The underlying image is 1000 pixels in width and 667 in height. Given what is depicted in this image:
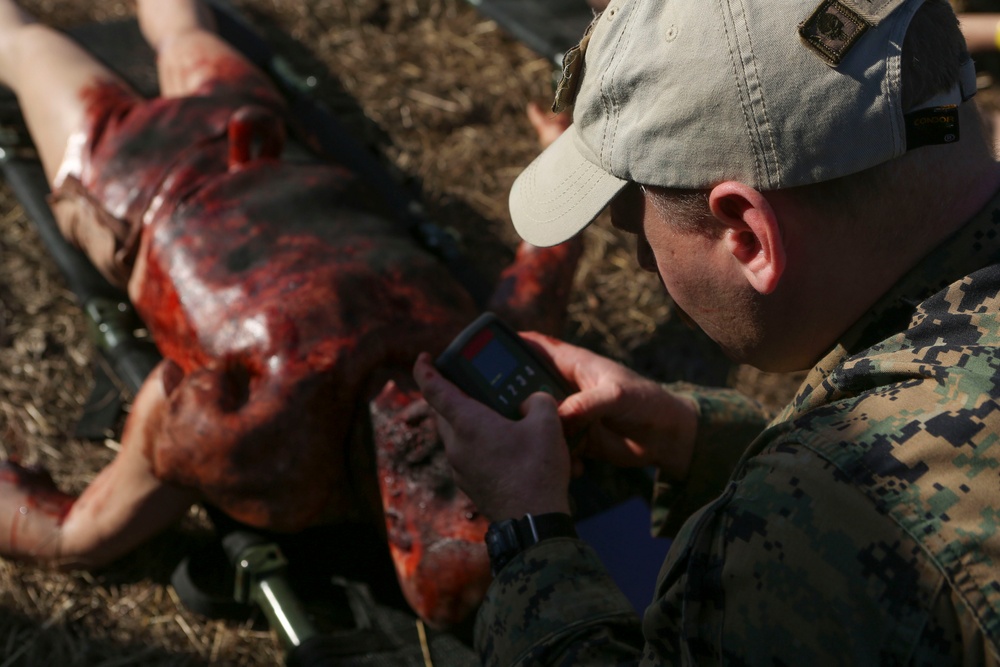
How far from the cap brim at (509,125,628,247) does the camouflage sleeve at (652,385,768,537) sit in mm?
782

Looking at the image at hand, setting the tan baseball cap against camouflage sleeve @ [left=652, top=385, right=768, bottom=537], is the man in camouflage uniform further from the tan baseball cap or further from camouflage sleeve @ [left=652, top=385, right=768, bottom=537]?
camouflage sleeve @ [left=652, top=385, right=768, bottom=537]

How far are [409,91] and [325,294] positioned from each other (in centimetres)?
208

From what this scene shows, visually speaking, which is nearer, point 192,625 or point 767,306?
point 767,306

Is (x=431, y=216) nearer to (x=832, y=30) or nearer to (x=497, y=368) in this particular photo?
(x=497, y=368)

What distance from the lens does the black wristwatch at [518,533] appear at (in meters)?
1.74

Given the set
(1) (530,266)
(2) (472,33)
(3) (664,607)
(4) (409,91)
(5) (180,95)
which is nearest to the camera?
(3) (664,607)

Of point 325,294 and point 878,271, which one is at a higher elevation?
point 878,271

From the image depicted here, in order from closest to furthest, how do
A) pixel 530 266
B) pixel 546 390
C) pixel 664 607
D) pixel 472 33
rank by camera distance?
pixel 664 607 → pixel 546 390 → pixel 530 266 → pixel 472 33

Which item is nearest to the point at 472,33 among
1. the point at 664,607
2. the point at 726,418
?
the point at 726,418

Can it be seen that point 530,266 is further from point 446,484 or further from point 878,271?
point 878,271

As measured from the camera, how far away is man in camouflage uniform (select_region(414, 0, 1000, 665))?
1.14 meters

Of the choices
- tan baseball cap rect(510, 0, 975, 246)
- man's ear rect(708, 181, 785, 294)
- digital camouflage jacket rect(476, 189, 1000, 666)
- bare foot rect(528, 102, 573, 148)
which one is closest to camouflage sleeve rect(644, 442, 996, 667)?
digital camouflage jacket rect(476, 189, 1000, 666)

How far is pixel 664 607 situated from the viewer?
4.27 ft

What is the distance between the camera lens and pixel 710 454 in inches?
88.4
